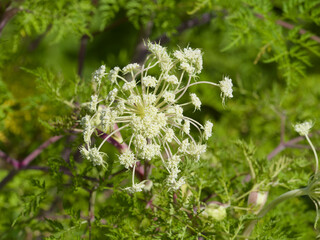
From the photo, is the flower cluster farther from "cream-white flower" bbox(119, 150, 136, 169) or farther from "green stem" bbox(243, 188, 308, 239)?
"green stem" bbox(243, 188, 308, 239)

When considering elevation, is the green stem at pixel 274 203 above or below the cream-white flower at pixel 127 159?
below

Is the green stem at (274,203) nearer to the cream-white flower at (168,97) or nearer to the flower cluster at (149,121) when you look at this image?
the flower cluster at (149,121)

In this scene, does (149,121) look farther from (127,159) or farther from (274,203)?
(274,203)

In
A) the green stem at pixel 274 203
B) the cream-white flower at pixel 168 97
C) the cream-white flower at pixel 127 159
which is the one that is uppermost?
the cream-white flower at pixel 168 97

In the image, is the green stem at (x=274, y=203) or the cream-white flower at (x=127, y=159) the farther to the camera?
the green stem at (x=274, y=203)

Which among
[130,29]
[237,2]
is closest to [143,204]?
[237,2]

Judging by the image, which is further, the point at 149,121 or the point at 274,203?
the point at 274,203

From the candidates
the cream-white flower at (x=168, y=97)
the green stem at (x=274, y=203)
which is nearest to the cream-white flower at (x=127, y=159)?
the cream-white flower at (x=168, y=97)

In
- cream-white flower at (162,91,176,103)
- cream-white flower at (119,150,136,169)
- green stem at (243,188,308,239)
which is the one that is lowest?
green stem at (243,188,308,239)

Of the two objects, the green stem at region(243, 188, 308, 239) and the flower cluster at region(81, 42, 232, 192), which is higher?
the flower cluster at region(81, 42, 232, 192)

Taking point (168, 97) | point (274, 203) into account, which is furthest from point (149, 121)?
point (274, 203)

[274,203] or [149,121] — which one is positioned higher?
[149,121]

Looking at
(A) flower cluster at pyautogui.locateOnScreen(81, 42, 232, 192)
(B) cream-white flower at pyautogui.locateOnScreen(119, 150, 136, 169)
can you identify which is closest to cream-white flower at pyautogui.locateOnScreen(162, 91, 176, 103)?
(A) flower cluster at pyautogui.locateOnScreen(81, 42, 232, 192)
